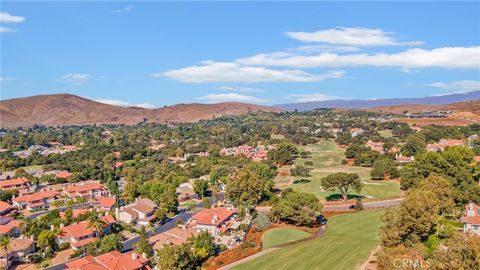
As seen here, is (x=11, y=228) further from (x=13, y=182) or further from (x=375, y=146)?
(x=375, y=146)

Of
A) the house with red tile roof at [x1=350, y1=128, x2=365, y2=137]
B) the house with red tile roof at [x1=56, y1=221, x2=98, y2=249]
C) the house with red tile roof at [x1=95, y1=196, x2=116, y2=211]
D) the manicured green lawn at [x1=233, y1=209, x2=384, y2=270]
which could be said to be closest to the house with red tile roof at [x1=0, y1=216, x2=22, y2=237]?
the house with red tile roof at [x1=56, y1=221, x2=98, y2=249]

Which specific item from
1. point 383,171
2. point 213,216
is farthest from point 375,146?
point 213,216

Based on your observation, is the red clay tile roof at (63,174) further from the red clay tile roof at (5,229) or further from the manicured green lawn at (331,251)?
the manicured green lawn at (331,251)

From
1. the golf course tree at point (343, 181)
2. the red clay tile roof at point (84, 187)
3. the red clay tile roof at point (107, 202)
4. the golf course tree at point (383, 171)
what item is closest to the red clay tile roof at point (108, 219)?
the red clay tile roof at point (107, 202)

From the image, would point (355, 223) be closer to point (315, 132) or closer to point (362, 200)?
point (362, 200)

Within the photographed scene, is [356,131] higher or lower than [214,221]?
higher

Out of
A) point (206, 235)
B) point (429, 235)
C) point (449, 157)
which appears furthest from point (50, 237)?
point (449, 157)

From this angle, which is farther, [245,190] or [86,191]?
[86,191]

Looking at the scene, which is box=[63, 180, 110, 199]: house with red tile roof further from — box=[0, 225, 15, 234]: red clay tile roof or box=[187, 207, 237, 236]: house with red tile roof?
box=[187, 207, 237, 236]: house with red tile roof
